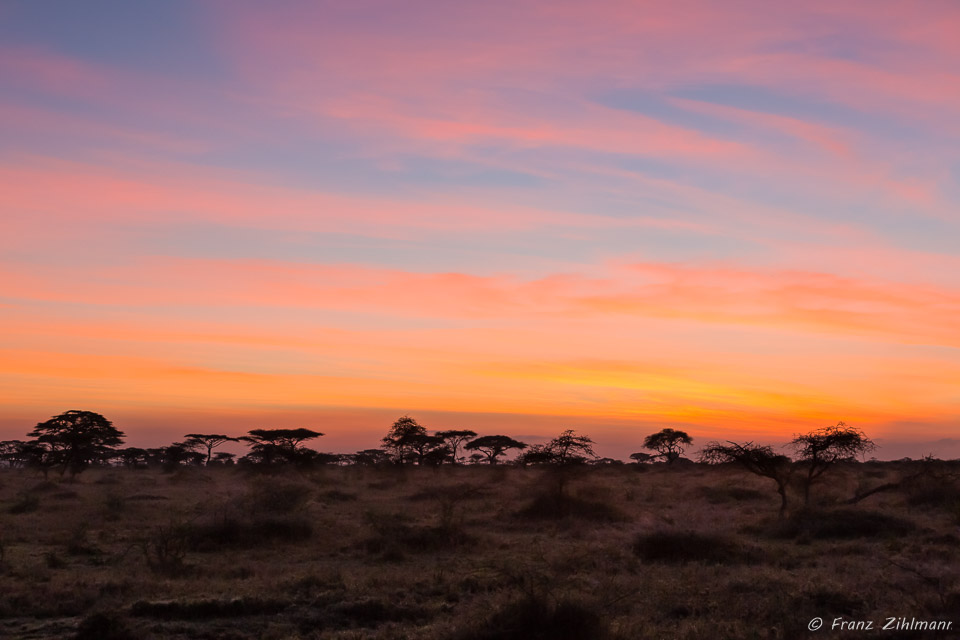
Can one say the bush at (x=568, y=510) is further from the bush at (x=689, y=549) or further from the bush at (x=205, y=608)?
the bush at (x=205, y=608)

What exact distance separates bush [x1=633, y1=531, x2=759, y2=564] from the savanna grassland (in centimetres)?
6

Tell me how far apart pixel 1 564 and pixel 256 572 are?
6.60 metres

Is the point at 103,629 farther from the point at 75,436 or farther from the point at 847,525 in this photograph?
the point at 75,436

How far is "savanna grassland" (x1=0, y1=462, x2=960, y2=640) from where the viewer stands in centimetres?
1305

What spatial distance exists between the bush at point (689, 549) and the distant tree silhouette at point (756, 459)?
10789 millimetres

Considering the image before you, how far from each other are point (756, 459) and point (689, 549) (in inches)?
496

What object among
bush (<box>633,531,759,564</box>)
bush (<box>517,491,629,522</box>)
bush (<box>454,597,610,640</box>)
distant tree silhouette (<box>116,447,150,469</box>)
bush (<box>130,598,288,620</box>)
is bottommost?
distant tree silhouette (<box>116,447,150,469</box>)

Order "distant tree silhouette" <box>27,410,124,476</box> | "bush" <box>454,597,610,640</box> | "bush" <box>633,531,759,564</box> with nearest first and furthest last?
"bush" <box>454,597,610,640</box> < "bush" <box>633,531,759,564</box> < "distant tree silhouette" <box>27,410,124,476</box>

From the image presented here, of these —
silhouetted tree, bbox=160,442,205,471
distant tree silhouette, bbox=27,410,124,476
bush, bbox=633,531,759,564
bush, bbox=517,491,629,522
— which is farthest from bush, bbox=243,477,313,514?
silhouetted tree, bbox=160,442,205,471

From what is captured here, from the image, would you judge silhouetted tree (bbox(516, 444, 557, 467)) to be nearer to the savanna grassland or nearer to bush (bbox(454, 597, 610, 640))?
the savanna grassland

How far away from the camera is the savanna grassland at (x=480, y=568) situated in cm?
1305

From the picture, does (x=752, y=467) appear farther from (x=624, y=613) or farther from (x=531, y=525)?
(x=624, y=613)

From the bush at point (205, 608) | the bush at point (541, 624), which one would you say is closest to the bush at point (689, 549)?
the bush at point (541, 624)

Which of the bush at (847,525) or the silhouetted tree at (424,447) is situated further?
the silhouetted tree at (424,447)
